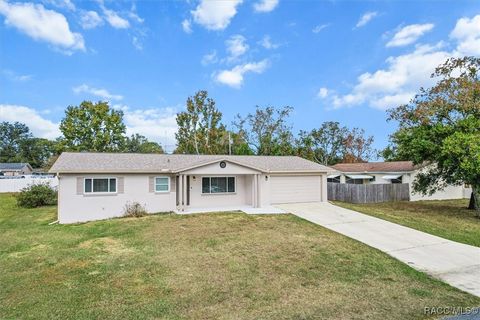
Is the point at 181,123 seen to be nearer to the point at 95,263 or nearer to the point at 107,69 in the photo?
the point at 107,69

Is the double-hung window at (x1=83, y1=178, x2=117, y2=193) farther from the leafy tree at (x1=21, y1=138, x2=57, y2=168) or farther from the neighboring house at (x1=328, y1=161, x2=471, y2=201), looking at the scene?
the leafy tree at (x1=21, y1=138, x2=57, y2=168)

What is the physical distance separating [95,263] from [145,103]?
2238cm

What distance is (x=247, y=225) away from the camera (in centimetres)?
1230

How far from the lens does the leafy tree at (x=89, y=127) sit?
3444cm

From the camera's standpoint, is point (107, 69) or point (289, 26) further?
point (107, 69)

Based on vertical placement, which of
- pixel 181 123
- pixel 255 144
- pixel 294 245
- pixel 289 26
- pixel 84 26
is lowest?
pixel 294 245

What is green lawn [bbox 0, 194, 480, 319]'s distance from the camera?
519 centimetres

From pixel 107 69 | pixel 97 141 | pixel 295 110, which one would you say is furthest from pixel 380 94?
pixel 97 141

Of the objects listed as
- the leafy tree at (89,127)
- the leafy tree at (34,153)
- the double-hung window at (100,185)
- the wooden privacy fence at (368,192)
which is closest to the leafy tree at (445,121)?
the wooden privacy fence at (368,192)

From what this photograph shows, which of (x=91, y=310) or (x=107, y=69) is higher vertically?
(x=107, y=69)

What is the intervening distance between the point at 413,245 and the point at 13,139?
280 feet

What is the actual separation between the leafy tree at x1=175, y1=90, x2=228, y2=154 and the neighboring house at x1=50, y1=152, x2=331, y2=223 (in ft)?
47.4

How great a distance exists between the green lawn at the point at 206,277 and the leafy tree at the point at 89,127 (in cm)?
2552

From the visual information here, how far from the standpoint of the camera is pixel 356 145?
134 ft
